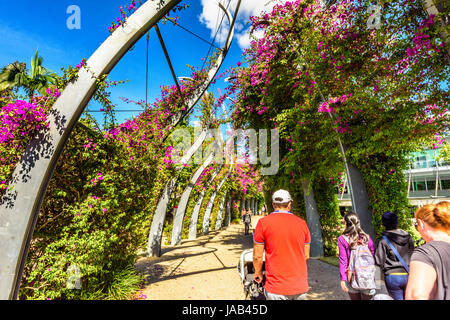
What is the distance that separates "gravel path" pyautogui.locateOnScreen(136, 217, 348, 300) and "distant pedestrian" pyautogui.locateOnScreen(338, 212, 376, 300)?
266 centimetres

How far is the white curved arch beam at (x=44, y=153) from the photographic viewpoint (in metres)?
2.65

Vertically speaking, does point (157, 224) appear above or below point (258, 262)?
below

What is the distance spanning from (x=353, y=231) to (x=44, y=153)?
14.4 ft

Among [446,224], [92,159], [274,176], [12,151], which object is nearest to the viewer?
[446,224]

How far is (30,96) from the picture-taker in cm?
305

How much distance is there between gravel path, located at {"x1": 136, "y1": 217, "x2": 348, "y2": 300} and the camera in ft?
17.5

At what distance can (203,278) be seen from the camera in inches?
264

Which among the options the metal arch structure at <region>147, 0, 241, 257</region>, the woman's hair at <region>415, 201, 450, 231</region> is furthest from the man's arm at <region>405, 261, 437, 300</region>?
the metal arch structure at <region>147, 0, 241, 257</region>

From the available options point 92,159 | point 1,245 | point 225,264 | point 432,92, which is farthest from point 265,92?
point 1,245

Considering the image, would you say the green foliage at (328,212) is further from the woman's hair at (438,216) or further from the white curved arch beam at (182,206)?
the woman's hair at (438,216)

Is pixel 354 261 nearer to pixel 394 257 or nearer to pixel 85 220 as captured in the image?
pixel 394 257

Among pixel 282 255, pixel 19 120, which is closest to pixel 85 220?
pixel 19 120
